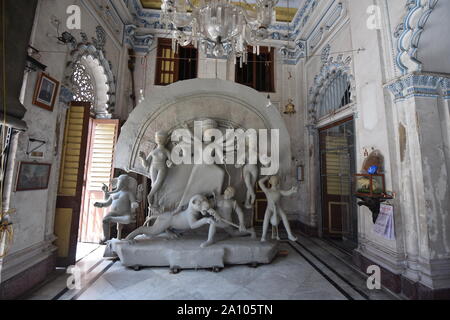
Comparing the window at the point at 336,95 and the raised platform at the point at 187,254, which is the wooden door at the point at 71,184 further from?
the window at the point at 336,95

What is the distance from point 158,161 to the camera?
12.5 ft

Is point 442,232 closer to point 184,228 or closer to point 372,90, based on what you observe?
point 372,90

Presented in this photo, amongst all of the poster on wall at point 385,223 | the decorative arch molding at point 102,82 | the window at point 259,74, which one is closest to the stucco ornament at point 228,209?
the poster on wall at point 385,223

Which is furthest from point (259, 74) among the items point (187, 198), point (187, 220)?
point (187, 220)

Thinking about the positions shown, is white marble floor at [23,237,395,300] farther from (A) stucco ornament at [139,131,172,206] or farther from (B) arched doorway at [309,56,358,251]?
(B) arched doorway at [309,56,358,251]

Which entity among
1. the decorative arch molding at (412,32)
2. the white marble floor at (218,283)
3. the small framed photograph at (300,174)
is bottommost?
the white marble floor at (218,283)

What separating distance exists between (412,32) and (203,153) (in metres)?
3.53

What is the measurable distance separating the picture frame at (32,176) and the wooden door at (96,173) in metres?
1.61

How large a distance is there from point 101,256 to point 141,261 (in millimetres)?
1160

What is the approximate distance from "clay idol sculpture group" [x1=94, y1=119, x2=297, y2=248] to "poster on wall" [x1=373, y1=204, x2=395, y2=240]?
125cm

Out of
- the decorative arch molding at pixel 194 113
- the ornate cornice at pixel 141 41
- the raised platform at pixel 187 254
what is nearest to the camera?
the raised platform at pixel 187 254

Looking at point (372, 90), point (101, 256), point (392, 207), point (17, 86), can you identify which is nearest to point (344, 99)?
point (372, 90)

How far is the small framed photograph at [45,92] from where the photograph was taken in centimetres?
298

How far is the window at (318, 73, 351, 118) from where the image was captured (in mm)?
4872
